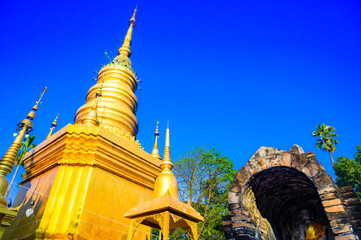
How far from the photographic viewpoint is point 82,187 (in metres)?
6.04

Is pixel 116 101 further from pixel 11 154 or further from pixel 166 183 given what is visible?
pixel 166 183

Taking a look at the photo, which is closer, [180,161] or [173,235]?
[173,235]

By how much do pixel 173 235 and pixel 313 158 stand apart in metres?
14.5

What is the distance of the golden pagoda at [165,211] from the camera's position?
459cm

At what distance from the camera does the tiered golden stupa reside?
5.66m

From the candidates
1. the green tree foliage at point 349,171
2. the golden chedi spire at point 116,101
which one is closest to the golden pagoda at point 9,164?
the golden chedi spire at point 116,101

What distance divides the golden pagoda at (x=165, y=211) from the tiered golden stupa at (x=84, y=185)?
62mm

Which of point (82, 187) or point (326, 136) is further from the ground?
point (326, 136)

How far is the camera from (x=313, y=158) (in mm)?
7453

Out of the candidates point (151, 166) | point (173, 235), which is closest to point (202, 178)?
point (173, 235)

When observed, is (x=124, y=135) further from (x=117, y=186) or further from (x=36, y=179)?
(x=36, y=179)

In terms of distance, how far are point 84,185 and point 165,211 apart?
8.24 feet

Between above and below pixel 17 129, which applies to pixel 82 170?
below

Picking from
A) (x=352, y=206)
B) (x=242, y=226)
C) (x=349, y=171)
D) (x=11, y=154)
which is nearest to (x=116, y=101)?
(x=11, y=154)
